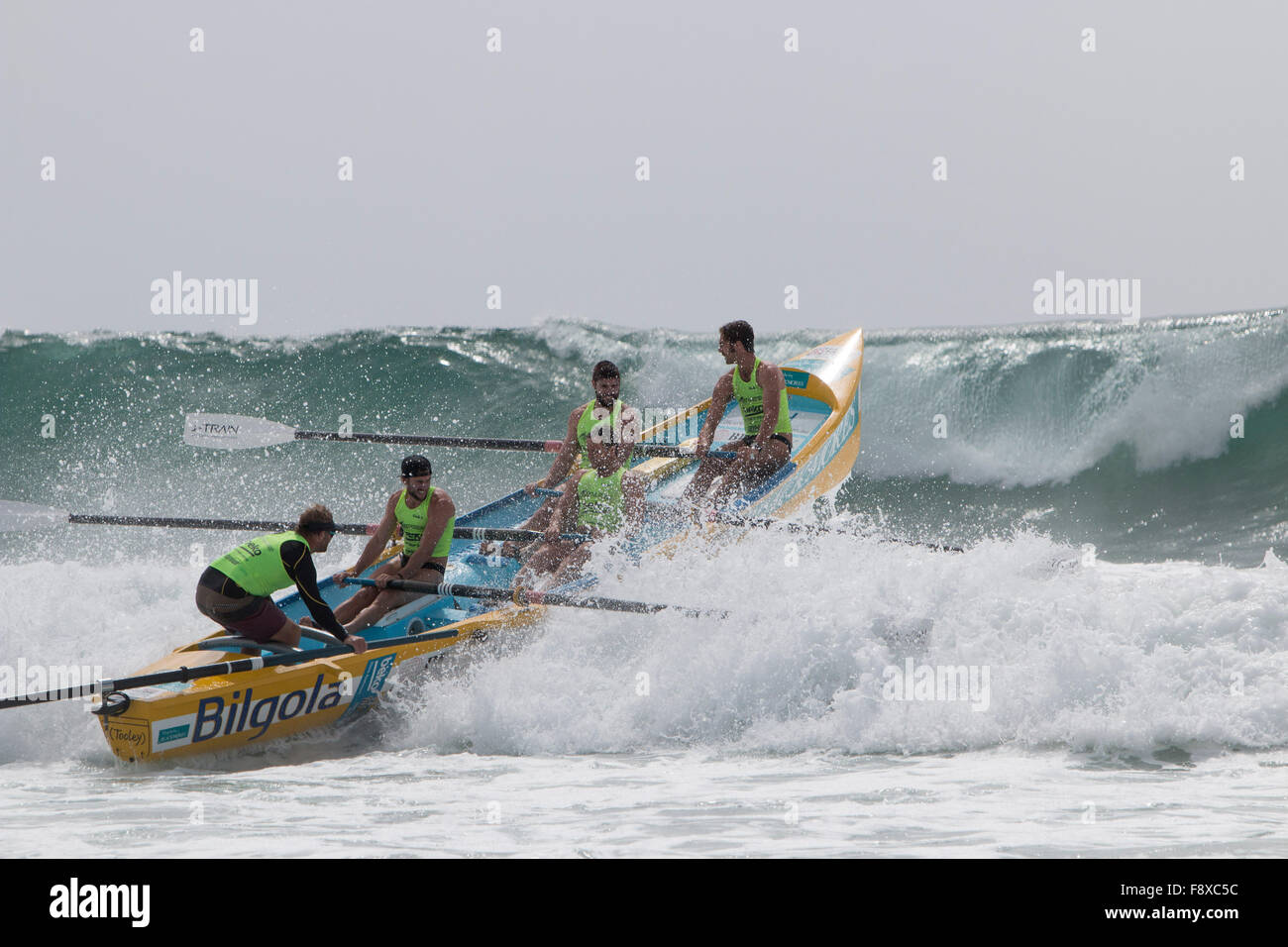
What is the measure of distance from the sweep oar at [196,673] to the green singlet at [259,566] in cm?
39

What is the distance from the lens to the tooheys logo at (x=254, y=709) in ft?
20.1

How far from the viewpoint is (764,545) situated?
806cm

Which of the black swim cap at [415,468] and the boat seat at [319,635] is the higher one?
the black swim cap at [415,468]

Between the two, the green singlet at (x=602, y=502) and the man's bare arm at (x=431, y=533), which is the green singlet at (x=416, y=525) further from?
the green singlet at (x=602, y=502)

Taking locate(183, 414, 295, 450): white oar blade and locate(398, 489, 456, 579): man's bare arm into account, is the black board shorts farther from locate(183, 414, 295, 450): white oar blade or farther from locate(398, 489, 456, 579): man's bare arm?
locate(183, 414, 295, 450): white oar blade

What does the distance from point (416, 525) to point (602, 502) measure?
1.22 metres

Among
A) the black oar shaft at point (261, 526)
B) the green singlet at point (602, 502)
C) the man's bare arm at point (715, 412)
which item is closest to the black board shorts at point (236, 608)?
the black oar shaft at point (261, 526)

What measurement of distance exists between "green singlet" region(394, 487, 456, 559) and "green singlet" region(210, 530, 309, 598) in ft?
4.02

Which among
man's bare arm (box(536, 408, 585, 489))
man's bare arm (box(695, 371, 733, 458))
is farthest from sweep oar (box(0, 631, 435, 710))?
man's bare arm (box(695, 371, 733, 458))

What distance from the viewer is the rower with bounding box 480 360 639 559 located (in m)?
8.11

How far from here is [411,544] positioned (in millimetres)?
7805
